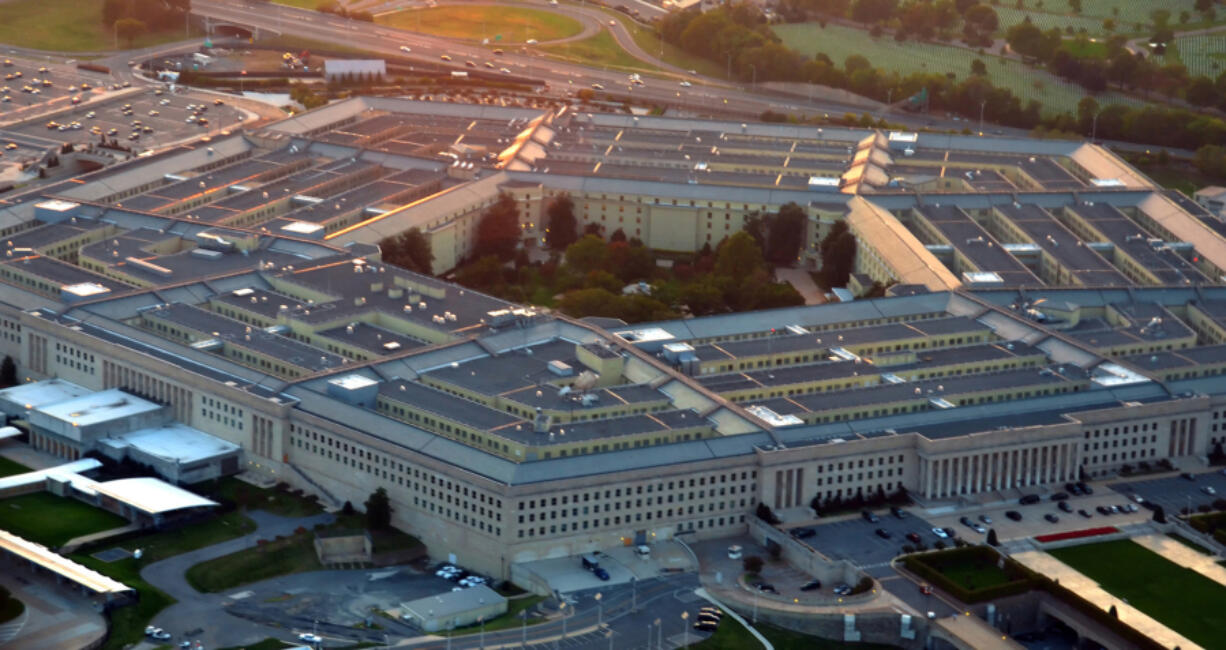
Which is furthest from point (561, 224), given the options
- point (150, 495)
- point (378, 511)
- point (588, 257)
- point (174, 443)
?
point (150, 495)

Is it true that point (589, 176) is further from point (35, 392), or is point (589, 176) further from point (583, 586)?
point (583, 586)

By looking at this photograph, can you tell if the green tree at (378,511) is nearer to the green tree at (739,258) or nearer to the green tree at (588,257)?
the green tree at (588,257)

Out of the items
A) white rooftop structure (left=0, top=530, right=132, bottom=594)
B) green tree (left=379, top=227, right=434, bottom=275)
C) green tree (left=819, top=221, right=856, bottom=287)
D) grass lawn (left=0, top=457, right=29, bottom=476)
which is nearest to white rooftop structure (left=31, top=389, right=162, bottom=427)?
grass lawn (left=0, top=457, right=29, bottom=476)

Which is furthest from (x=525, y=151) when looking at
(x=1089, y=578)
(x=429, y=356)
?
(x=1089, y=578)

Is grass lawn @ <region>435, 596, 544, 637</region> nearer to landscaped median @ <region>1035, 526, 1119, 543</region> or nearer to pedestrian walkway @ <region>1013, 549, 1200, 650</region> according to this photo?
pedestrian walkway @ <region>1013, 549, 1200, 650</region>

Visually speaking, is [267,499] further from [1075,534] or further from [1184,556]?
[1184,556]

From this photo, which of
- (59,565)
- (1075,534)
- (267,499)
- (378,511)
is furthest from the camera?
(267,499)
